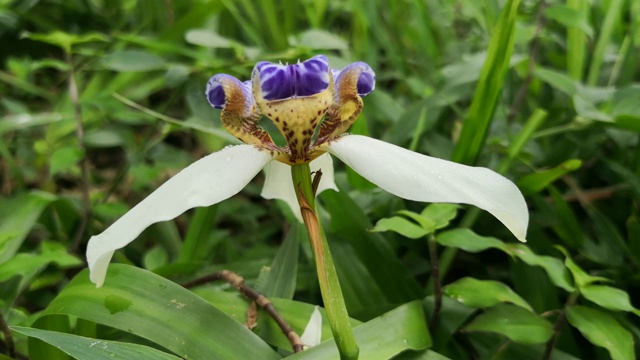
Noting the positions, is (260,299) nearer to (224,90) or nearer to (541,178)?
(224,90)

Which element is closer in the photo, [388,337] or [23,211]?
[388,337]

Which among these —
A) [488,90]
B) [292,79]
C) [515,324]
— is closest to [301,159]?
[292,79]

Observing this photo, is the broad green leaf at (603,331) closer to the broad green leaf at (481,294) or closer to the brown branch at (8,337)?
the broad green leaf at (481,294)

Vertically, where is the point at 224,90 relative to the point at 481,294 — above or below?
above

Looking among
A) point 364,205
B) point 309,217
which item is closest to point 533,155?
point 364,205

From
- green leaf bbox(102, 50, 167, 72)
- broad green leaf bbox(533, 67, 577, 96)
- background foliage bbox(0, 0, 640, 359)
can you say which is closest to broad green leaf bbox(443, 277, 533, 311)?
background foliage bbox(0, 0, 640, 359)

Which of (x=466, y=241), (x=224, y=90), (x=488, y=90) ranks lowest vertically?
(x=466, y=241)
